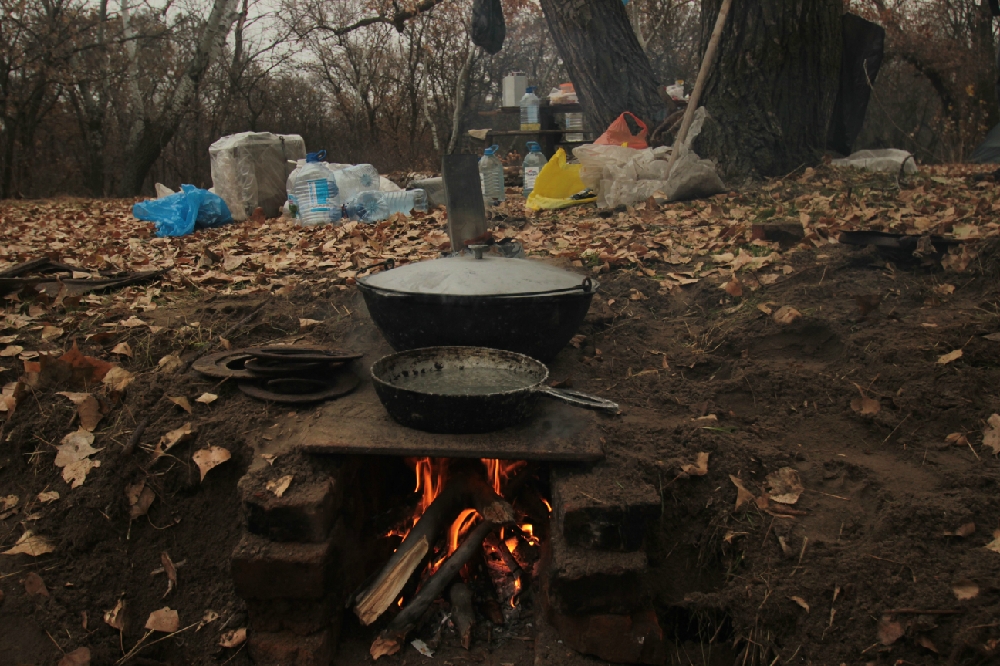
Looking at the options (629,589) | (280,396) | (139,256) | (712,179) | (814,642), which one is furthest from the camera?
(712,179)

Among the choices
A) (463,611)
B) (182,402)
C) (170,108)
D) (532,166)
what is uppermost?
(170,108)

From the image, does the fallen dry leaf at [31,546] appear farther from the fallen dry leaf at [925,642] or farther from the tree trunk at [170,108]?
the tree trunk at [170,108]

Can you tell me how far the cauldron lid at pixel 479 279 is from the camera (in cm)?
264

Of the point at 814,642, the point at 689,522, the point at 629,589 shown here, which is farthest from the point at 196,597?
the point at 814,642

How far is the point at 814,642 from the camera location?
6.04ft

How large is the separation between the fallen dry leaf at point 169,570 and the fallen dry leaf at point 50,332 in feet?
5.08

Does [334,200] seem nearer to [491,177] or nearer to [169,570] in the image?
[491,177]

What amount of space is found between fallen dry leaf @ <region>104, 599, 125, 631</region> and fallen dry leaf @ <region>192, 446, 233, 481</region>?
47 cm

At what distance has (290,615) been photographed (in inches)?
83.4

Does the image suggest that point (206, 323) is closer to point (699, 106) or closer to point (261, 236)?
point (261, 236)

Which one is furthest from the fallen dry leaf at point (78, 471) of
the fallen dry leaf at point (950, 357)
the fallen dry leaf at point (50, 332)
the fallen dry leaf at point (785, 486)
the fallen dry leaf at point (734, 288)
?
the fallen dry leaf at point (950, 357)

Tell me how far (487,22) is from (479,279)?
22.6 ft

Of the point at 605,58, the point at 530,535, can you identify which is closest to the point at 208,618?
the point at 530,535

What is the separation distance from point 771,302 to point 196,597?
9.49 ft
